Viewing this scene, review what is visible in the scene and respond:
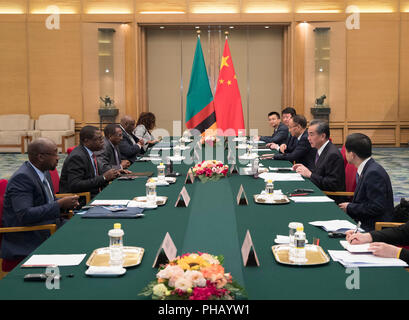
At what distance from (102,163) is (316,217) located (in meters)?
3.50

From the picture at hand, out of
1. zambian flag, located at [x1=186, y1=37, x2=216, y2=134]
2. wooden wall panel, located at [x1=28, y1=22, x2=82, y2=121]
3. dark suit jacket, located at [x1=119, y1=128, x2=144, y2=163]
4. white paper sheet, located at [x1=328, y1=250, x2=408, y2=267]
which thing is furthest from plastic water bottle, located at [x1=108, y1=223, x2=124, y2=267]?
wooden wall panel, located at [x1=28, y1=22, x2=82, y2=121]

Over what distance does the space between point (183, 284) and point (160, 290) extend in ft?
0.33

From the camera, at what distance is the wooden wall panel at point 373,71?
14867 millimetres

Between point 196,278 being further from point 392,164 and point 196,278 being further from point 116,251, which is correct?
point 392,164

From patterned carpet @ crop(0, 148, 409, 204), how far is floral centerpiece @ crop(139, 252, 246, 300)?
6.21 meters

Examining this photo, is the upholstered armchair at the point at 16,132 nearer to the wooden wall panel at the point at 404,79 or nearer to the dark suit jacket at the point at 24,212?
the wooden wall panel at the point at 404,79

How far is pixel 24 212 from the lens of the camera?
3902mm

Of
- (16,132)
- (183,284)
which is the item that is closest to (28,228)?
(183,284)

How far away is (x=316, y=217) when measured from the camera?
3.67 meters

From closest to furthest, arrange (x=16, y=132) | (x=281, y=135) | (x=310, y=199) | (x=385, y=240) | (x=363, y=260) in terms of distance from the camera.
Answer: (x=363, y=260)
(x=385, y=240)
(x=310, y=199)
(x=281, y=135)
(x=16, y=132)

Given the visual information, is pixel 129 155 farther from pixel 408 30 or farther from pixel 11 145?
pixel 408 30

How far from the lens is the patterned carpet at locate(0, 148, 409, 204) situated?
9102mm

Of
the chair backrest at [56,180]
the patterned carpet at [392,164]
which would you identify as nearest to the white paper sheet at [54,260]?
the chair backrest at [56,180]

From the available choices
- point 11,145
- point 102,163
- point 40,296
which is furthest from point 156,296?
point 11,145
